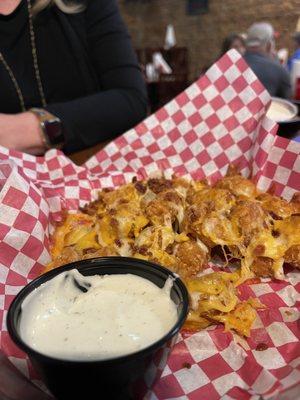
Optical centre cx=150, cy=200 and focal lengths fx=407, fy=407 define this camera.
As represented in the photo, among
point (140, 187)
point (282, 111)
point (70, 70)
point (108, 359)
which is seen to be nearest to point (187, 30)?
point (70, 70)

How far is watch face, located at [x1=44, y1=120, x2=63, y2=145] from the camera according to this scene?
2.35 m

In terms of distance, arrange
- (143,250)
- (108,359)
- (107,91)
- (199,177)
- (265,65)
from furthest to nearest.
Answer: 1. (265,65)
2. (107,91)
3. (199,177)
4. (143,250)
5. (108,359)

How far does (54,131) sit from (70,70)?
24.8 inches

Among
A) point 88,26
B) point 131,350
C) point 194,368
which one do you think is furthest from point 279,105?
point 131,350

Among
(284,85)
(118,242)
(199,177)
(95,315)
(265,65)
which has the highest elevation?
(95,315)

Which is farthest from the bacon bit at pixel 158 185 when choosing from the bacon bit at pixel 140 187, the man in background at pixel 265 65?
the man in background at pixel 265 65

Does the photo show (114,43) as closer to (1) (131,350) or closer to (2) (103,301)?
(2) (103,301)

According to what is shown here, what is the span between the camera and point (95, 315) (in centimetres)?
102

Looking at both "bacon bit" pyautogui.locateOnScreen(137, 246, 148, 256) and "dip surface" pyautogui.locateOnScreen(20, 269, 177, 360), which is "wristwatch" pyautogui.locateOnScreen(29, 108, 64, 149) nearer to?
"bacon bit" pyautogui.locateOnScreen(137, 246, 148, 256)

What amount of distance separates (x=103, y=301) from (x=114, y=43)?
207cm

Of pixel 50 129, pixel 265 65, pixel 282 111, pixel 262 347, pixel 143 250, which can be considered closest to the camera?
pixel 262 347

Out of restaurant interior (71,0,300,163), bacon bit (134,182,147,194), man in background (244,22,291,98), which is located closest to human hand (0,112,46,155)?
bacon bit (134,182,147,194)

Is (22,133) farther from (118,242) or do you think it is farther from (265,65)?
(265,65)

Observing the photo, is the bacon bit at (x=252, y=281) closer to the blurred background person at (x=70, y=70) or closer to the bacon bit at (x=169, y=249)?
the bacon bit at (x=169, y=249)
